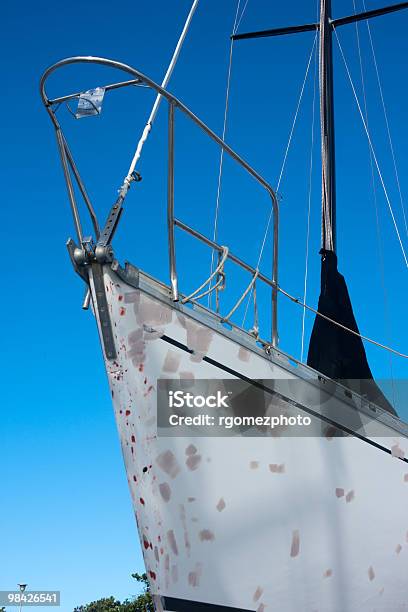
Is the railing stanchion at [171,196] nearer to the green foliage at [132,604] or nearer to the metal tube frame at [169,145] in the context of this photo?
the metal tube frame at [169,145]

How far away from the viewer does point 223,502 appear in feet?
18.5

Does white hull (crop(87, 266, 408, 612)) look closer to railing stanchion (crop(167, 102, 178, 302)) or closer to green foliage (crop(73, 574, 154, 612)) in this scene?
railing stanchion (crop(167, 102, 178, 302))

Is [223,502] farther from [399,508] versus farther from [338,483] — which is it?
[399,508]

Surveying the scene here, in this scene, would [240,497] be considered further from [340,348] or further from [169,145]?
[169,145]

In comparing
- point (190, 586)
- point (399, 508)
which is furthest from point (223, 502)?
point (399, 508)

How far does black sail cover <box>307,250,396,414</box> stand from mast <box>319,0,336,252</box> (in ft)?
4.20

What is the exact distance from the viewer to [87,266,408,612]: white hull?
5.60 m

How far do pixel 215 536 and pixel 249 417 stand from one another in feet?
3.07

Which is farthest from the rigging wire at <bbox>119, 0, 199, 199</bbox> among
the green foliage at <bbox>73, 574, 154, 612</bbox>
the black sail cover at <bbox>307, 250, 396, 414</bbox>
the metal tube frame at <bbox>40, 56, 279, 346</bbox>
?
the green foliage at <bbox>73, 574, 154, 612</bbox>

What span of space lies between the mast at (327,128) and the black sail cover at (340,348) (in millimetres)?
1281

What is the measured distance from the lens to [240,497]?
5.68 meters

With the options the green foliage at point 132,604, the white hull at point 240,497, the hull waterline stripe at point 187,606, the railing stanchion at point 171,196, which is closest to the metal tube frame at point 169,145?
the railing stanchion at point 171,196

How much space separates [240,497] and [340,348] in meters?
2.13

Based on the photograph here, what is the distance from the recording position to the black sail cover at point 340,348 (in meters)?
6.77
